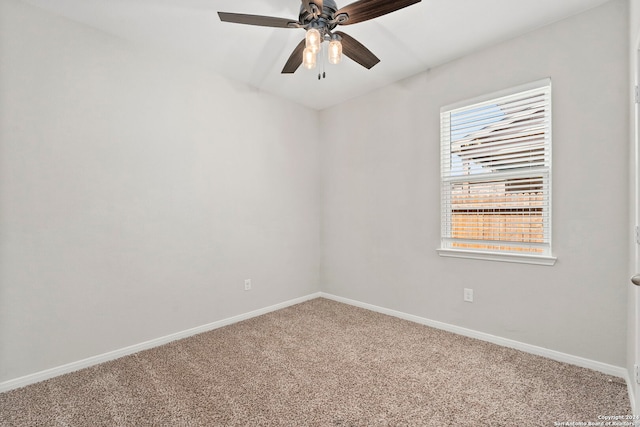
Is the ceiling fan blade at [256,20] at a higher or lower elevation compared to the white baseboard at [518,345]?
higher

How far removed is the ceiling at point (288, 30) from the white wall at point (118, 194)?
0.20 meters

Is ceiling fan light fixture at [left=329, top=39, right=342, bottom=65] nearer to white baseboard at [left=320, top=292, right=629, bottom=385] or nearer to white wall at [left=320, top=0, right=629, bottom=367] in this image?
white wall at [left=320, top=0, right=629, bottom=367]

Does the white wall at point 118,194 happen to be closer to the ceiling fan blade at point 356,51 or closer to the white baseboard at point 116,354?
the white baseboard at point 116,354

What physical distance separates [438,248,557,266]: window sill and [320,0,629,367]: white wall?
5 cm

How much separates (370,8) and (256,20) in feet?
2.11

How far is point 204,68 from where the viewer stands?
2920 mm

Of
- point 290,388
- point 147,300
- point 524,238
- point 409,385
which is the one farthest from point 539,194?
point 147,300

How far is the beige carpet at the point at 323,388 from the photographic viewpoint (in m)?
1.67

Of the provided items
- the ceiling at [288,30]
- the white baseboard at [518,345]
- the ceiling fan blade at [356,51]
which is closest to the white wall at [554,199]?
the white baseboard at [518,345]

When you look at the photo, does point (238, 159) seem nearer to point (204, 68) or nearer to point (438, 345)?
point (204, 68)

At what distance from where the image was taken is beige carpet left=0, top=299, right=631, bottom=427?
167cm

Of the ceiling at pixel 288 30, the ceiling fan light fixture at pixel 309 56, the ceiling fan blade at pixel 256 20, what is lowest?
the ceiling fan light fixture at pixel 309 56

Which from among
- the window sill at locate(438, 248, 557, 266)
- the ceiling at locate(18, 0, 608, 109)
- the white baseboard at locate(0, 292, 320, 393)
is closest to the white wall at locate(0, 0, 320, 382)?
the white baseboard at locate(0, 292, 320, 393)

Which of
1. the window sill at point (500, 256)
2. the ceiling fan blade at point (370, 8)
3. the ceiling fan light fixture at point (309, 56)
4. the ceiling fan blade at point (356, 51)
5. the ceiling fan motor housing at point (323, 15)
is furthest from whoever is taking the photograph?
the window sill at point (500, 256)
